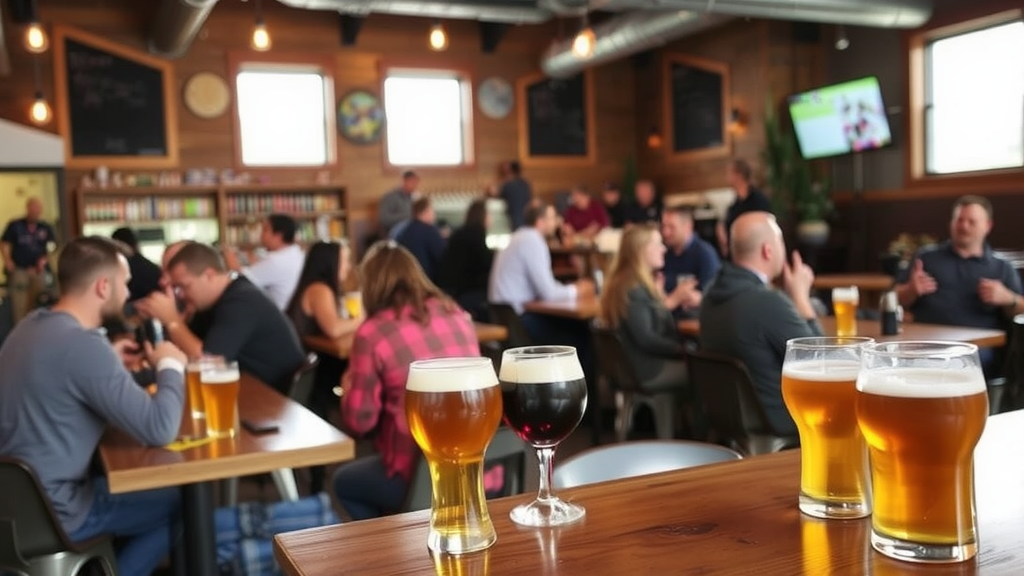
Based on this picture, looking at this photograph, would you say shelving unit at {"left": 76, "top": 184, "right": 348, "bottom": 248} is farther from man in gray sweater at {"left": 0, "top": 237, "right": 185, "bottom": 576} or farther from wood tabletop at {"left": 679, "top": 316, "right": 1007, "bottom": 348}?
man in gray sweater at {"left": 0, "top": 237, "right": 185, "bottom": 576}

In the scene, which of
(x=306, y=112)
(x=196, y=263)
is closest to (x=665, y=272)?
(x=196, y=263)

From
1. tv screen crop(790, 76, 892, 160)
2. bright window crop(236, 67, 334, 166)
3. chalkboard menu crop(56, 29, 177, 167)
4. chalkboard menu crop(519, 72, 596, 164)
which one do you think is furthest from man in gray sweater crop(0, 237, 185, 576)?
chalkboard menu crop(519, 72, 596, 164)

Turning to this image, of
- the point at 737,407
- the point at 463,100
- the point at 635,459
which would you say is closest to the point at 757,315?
the point at 737,407

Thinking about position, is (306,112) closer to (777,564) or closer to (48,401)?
(48,401)

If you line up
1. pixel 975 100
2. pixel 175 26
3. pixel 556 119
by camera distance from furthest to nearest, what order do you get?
pixel 556 119
pixel 175 26
pixel 975 100

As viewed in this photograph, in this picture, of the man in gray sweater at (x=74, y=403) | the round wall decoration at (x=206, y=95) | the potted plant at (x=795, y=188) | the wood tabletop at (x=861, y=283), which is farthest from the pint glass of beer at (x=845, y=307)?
the round wall decoration at (x=206, y=95)

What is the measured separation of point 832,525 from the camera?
98cm

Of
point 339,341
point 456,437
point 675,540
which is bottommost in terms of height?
point 339,341

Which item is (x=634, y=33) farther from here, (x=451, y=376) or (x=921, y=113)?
(x=451, y=376)

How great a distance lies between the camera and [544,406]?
105cm

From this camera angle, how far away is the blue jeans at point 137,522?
254 cm

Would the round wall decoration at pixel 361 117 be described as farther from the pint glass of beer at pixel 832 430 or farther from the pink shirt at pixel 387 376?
the pint glass of beer at pixel 832 430

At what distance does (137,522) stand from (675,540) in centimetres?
207

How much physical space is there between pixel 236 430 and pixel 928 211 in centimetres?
732
